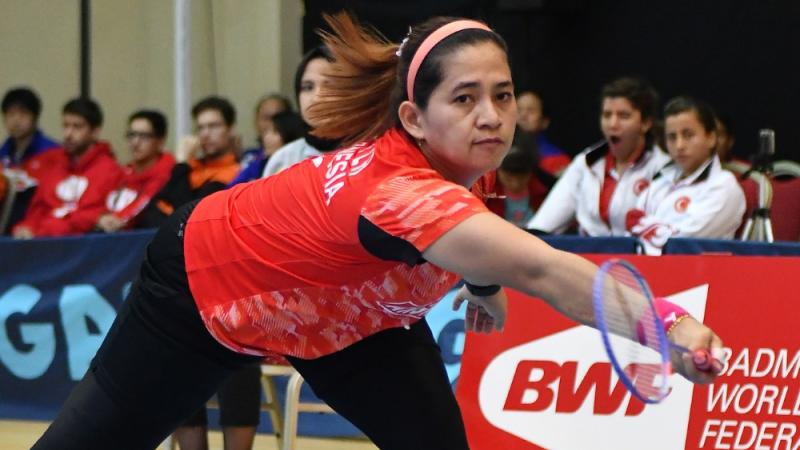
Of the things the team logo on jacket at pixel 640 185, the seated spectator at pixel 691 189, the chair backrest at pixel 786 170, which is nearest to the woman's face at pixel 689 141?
A: the seated spectator at pixel 691 189

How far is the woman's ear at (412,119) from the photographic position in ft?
9.46

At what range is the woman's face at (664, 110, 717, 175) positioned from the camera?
257 inches

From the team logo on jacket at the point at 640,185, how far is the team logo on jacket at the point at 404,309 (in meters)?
3.81

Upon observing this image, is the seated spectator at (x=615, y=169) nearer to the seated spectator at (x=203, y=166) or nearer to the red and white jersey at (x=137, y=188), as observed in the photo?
the seated spectator at (x=203, y=166)

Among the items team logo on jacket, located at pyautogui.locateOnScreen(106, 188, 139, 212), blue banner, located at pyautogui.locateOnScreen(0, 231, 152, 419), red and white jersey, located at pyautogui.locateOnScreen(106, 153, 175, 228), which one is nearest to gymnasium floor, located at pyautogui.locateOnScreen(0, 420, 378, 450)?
blue banner, located at pyautogui.locateOnScreen(0, 231, 152, 419)

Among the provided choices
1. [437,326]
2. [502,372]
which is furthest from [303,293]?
[437,326]

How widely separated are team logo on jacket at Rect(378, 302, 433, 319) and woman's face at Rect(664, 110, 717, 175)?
3647 mm

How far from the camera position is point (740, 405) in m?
4.68

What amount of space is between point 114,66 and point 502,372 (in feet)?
23.0

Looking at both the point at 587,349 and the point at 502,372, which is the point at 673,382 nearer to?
the point at 587,349

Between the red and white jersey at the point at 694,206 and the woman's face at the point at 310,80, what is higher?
the woman's face at the point at 310,80

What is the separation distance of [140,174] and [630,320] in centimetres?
615

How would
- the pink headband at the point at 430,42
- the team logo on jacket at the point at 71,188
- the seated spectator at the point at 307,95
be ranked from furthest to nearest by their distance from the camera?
1. the team logo on jacket at the point at 71,188
2. the seated spectator at the point at 307,95
3. the pink headband at the point at 430,42

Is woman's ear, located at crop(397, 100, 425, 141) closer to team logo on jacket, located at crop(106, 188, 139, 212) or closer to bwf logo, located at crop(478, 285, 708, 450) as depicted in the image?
bwf logo, located at crop(478, 285, 708, 450)
